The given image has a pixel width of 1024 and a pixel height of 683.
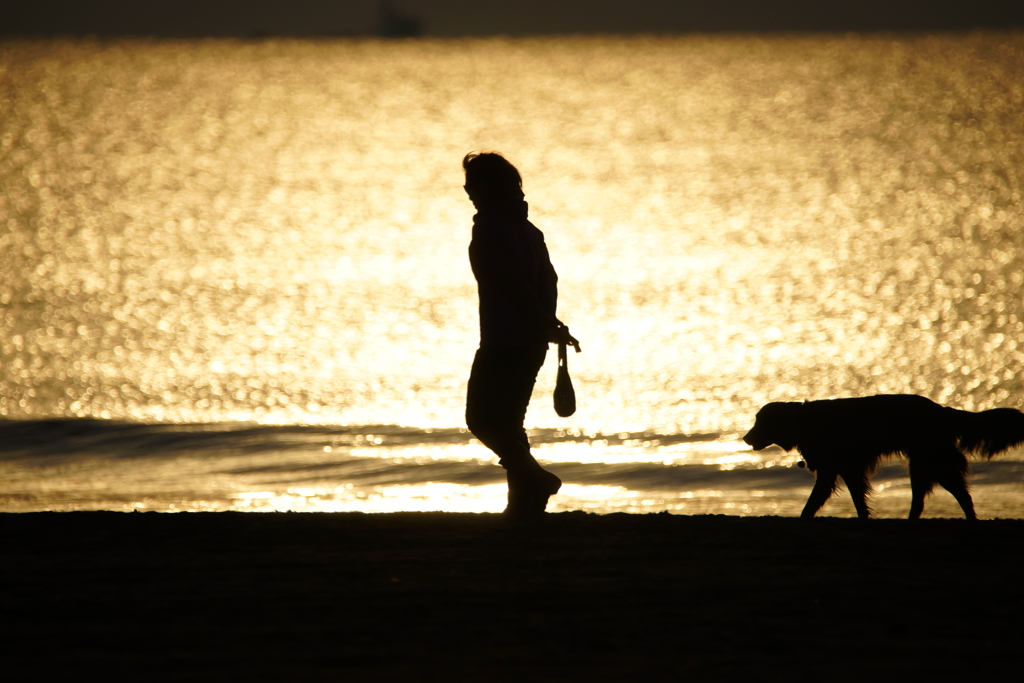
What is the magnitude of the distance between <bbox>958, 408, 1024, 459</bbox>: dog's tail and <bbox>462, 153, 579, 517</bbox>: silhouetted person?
3847 millimetres

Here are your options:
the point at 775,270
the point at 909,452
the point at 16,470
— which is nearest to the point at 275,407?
the point at 16,470

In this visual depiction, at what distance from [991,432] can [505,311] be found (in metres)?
4.34

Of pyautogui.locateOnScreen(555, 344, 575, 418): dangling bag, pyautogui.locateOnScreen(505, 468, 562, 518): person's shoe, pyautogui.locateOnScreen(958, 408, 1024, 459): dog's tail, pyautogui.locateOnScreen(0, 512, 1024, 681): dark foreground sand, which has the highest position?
pyautogui.locateOnScreen(555, 344, 575, 418): dangling bag

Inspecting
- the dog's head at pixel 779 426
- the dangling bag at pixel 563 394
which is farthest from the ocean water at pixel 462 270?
the dangling bag at pixel 563 394

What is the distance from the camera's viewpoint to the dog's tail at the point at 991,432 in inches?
330

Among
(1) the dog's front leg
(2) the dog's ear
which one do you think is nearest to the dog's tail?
(1) the dog's front leg

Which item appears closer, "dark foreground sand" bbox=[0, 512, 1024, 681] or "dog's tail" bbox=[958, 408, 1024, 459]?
"dark foreground sand" bbox=[0, 512, 1024, 681]

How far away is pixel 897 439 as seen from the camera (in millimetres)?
8500

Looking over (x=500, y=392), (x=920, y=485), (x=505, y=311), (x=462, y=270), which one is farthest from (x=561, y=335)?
(x=462, y=270)

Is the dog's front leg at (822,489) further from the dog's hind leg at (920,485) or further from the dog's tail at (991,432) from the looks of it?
the dog's tail at (991,432)

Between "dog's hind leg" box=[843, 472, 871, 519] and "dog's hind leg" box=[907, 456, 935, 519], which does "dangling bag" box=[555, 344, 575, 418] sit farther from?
"dog's hind leg" box=[907, 456, 935, 519]

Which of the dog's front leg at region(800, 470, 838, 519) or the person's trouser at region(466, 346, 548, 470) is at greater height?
the person's trouser at region(466, 346, 548, 470)

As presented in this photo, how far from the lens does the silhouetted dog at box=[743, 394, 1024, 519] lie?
8469 mm

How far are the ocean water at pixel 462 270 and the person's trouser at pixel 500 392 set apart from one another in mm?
8824
